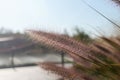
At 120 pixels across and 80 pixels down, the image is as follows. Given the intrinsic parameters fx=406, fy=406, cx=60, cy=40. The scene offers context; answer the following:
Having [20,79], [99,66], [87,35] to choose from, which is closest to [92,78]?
[99,66]

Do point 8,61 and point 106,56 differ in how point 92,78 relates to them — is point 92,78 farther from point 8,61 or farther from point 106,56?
point 8,61

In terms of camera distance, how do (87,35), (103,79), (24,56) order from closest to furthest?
(103,79) < (87,35) < (24,56)

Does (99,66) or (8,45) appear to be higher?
(99,66)

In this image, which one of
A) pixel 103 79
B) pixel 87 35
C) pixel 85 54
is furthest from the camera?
pixel 87 35

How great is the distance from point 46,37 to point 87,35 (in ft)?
2.18

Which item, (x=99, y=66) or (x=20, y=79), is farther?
(x=20, y=79)

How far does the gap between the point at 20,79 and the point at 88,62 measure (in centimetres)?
702

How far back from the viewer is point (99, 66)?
6.09 feet

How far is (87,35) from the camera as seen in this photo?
8.04ft

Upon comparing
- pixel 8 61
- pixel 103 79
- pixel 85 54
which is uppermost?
pixel 85 54

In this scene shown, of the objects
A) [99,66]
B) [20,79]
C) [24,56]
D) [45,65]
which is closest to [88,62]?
[99,66]

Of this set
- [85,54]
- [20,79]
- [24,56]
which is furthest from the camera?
[24,56]

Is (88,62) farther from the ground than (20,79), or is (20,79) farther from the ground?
(88,62)

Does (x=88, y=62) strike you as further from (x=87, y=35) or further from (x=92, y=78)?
(x=87, y=35)
